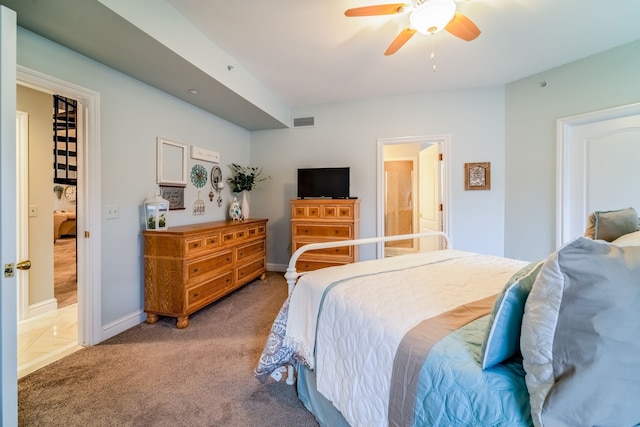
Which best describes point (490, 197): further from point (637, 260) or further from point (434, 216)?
point (637, 260)

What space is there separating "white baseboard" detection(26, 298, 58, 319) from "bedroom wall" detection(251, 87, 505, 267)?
2.57 m

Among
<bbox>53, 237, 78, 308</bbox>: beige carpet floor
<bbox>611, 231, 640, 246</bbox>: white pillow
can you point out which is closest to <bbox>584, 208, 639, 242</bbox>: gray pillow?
<bbox>611, 231, 640, 246</bbox>: white pillow

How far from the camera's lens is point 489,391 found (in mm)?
725

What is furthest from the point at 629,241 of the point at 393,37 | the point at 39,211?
the point at 39,211

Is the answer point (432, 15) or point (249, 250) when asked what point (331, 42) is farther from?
point (249, 250)

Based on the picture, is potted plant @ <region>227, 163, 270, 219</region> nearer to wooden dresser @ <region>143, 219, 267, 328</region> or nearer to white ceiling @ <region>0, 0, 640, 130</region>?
white ceiling @ <region>0, 0, 640, 130</region>

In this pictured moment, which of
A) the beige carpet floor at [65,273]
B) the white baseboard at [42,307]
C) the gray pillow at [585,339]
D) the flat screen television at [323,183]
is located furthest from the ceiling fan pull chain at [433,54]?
the beige carpet floor at [65,273]

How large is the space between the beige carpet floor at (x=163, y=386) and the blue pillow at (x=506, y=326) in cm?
113

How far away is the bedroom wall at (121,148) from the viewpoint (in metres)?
2.06

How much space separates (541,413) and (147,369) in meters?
2.23

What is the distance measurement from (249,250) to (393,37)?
2.82 m

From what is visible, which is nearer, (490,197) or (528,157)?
(528,157)

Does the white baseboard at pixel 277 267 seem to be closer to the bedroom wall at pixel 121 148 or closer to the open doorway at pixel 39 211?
the bedroom wall at pixel 121 148

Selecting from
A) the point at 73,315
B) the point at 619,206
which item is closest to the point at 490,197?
the point at 619,206
